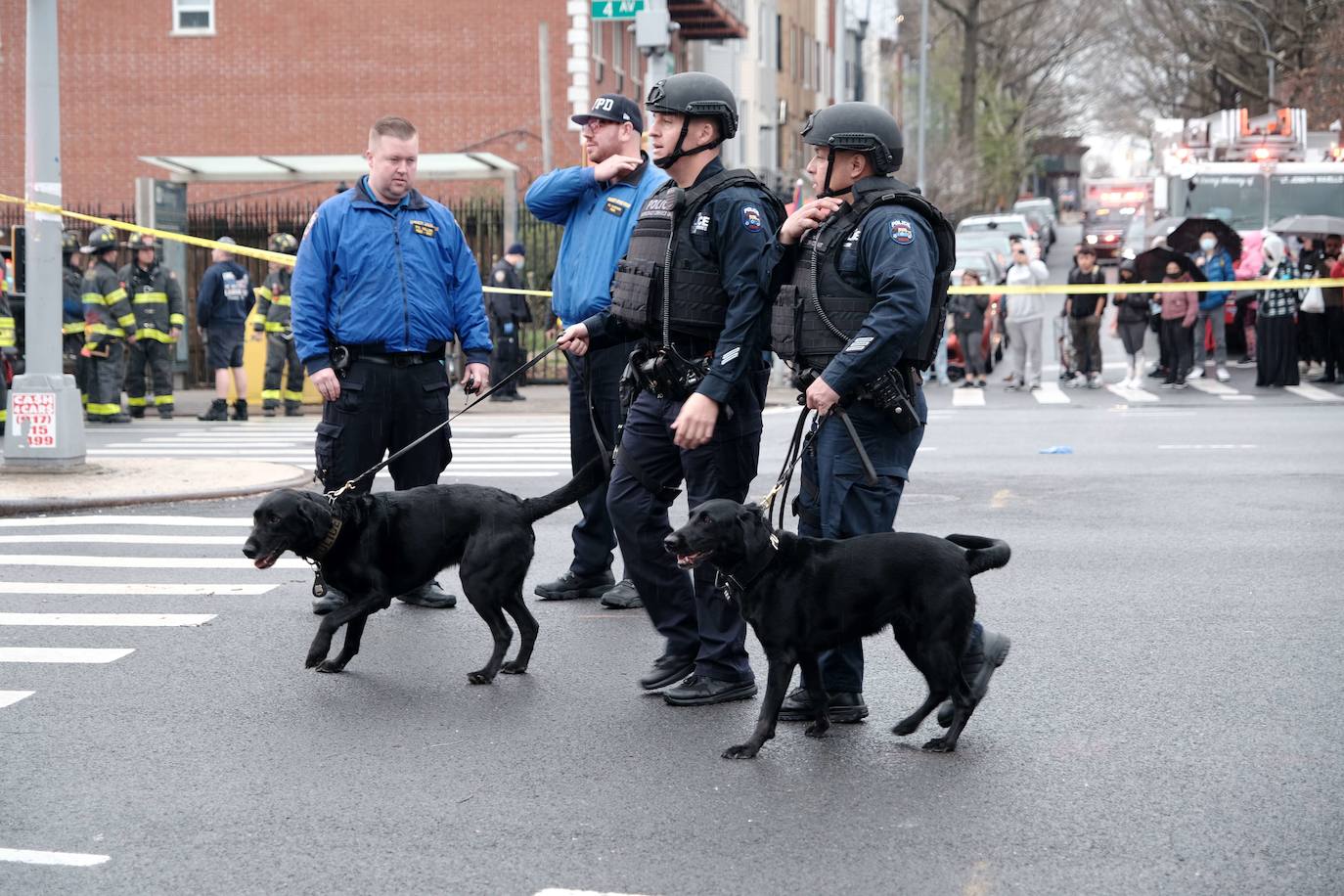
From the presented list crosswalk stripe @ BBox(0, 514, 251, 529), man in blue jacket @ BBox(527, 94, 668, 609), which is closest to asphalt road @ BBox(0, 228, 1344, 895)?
man in blue jacket @ BBox(527, 94, 668, 609)

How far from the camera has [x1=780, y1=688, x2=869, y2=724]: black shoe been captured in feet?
19.2

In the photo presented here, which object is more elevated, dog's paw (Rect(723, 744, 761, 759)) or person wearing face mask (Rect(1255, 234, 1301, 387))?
person wearing face mask (Rect(1255, 234, 1301, 387))

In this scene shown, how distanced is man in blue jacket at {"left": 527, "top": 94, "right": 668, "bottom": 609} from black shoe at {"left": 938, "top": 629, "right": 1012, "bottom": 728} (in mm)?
2250

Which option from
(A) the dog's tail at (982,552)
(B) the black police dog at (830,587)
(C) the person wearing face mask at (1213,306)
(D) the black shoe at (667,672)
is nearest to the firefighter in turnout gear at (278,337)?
(C) the person wearing face mask at (1213,306)

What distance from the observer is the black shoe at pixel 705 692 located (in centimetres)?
Result: 608

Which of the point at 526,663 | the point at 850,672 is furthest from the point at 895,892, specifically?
the point at 526,663

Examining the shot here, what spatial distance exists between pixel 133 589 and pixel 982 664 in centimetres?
461

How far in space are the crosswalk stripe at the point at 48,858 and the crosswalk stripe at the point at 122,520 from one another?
5811mm

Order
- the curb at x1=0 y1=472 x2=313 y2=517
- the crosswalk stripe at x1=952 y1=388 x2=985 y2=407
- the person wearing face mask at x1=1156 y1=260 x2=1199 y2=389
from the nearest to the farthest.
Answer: the curb at x1=0 y1=472 x2=313 y2=517, the crosswalk stripe at x1=952 y1=388 x2=985 y2=407, the person wearing face mask at x1=1156 y1=260 x2=1199 y2=389

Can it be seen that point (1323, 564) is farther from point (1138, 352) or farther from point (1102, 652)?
point (1138, 352)

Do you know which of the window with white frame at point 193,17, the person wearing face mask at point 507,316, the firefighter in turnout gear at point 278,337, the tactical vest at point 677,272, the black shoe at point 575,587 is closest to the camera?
the tactical vest at point 677,272

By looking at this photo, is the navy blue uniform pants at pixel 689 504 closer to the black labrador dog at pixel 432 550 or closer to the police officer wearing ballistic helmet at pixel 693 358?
the police officer wearing ballistic helmet at pixel 693 358

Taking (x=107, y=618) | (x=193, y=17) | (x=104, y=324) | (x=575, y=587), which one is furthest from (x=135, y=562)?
(x=193, y=17)

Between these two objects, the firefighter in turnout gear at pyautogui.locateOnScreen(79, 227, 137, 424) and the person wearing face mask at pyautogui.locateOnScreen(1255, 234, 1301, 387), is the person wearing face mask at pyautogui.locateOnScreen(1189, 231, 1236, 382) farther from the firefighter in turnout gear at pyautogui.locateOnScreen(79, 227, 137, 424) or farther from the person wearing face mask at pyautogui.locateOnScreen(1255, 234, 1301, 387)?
the firefighter in turnout gear at pyautogui.locateOnScreen(79, 227, 137, 424)
